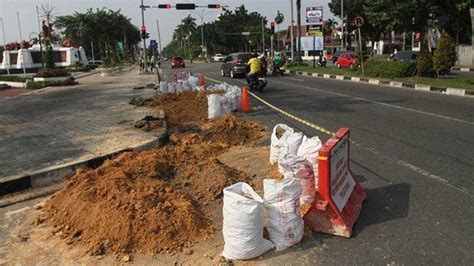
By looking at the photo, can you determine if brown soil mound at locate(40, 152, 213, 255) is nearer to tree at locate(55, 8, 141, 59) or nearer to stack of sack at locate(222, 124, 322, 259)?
stack of sack at locate(222, 124, 322, 259)

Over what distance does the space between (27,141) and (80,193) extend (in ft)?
14.8

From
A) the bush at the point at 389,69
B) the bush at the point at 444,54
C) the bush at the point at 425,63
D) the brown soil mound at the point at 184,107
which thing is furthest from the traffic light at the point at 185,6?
the brown soil mound at the point at 184,107

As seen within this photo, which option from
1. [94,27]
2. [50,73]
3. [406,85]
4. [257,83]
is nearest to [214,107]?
[257,83]

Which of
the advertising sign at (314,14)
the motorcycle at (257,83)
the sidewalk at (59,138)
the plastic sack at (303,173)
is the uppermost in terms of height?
the advertising sign at (314,14)

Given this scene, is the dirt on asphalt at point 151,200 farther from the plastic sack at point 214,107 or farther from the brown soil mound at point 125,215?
the plastic sack at point 214,107

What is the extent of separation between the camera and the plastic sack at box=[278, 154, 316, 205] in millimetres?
4355

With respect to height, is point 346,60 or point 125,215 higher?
point 346,60

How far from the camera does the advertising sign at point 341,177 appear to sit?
4250 millimetres

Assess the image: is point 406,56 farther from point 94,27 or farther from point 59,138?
point 94,27

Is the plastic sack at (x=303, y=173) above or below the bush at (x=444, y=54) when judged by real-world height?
below

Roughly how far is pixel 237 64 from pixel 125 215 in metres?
24.1

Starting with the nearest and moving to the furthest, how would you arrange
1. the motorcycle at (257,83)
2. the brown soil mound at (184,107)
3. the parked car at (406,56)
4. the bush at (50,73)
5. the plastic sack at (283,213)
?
the plastic sack at (283,213) < the brown soil mound at (184,107) < the motorcycle at (257,83) < the parked car at (406,56) < the bush at (50,73)

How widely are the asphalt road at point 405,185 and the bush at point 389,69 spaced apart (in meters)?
10.4

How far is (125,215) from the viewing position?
14.2ft
